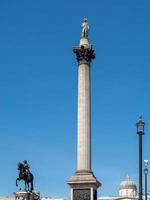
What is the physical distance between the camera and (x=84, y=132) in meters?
57.5

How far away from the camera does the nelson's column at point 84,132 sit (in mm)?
55500

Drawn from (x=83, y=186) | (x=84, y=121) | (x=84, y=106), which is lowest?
(x=83, y=186)

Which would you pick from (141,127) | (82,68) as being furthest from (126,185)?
(141,127)

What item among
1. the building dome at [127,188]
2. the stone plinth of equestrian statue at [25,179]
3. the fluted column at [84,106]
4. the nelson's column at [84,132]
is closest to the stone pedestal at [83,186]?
the nelson's column at [84,132]

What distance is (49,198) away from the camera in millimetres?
154375

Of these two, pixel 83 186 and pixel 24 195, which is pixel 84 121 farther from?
pixel 24 195

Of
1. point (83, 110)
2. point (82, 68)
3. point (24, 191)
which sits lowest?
point (24, 191)

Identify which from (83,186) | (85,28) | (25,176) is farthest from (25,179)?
(85,28)

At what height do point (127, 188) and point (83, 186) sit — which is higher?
point (127, 188)

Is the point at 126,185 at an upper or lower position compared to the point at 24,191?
upper

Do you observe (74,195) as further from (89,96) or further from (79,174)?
(89,96)

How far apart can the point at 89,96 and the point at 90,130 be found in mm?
3477

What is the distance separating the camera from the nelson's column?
55.5 m

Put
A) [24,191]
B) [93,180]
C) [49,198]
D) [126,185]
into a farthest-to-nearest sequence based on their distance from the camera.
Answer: [126,185], [49,198], [93,180], [24,191]
